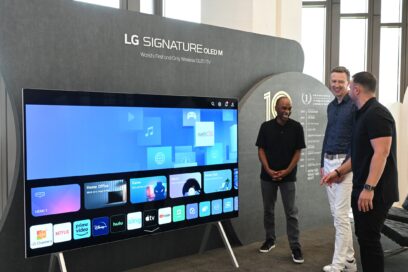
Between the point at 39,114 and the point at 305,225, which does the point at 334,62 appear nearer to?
the point at 305,225

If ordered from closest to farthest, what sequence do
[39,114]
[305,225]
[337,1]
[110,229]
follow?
[39,114]
[110,229]
[305,225]
[337,1]

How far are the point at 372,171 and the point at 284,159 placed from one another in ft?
3.72

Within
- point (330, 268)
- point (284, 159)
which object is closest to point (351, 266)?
point (330, 268)

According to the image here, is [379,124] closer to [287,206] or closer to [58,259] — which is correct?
[287,206]

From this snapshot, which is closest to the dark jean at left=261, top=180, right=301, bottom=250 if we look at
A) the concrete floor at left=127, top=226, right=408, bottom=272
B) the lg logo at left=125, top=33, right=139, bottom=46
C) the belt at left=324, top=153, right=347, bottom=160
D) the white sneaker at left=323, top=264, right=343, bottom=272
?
the concrete floor at left=127, top=226, right=408, bottom=272

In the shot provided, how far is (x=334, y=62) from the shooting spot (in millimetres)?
6590

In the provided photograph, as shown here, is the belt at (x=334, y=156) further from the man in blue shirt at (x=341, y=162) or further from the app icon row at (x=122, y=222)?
the app icon row at (x=122, y=222)

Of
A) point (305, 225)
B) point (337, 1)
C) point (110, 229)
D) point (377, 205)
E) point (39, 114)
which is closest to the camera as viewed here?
point (39, 114)

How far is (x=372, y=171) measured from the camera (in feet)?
9.04

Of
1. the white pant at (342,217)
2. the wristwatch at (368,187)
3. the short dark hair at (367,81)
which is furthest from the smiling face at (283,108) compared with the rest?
the wristwatch at (368,187)

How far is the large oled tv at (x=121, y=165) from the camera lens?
8.66ft

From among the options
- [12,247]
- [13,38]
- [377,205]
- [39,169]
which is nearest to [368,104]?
[377,205]

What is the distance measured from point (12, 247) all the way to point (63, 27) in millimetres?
1531

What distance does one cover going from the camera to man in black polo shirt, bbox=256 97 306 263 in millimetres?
3807
